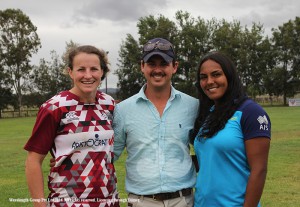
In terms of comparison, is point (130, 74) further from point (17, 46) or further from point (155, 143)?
point (155, 143)

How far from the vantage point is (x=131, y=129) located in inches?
159

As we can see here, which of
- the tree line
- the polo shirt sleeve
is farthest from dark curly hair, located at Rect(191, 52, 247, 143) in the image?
the tree line

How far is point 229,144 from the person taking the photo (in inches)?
134

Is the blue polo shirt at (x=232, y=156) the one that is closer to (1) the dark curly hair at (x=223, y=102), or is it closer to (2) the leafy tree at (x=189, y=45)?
(1) the dark curly hair at (x=223, y=102)

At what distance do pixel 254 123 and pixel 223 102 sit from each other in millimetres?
461

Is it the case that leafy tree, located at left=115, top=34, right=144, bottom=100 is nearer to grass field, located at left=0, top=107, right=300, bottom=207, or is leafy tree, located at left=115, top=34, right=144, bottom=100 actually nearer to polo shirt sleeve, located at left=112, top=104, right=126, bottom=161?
grass field, located at left=0, top=107, right=300, bottom=207

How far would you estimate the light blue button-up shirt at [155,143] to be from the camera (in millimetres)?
3895

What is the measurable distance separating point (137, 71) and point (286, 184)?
2243 inches

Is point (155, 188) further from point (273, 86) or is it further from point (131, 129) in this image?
point (273, 86)

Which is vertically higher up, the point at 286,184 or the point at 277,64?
the point at 277,64

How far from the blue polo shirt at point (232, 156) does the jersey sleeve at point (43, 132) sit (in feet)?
4.29

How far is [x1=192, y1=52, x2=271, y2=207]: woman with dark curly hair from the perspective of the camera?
11.0 ft

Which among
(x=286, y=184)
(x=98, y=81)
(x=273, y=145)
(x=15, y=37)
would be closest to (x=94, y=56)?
(x=98, y=81)

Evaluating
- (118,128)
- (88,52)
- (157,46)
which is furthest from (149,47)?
(118,128)
